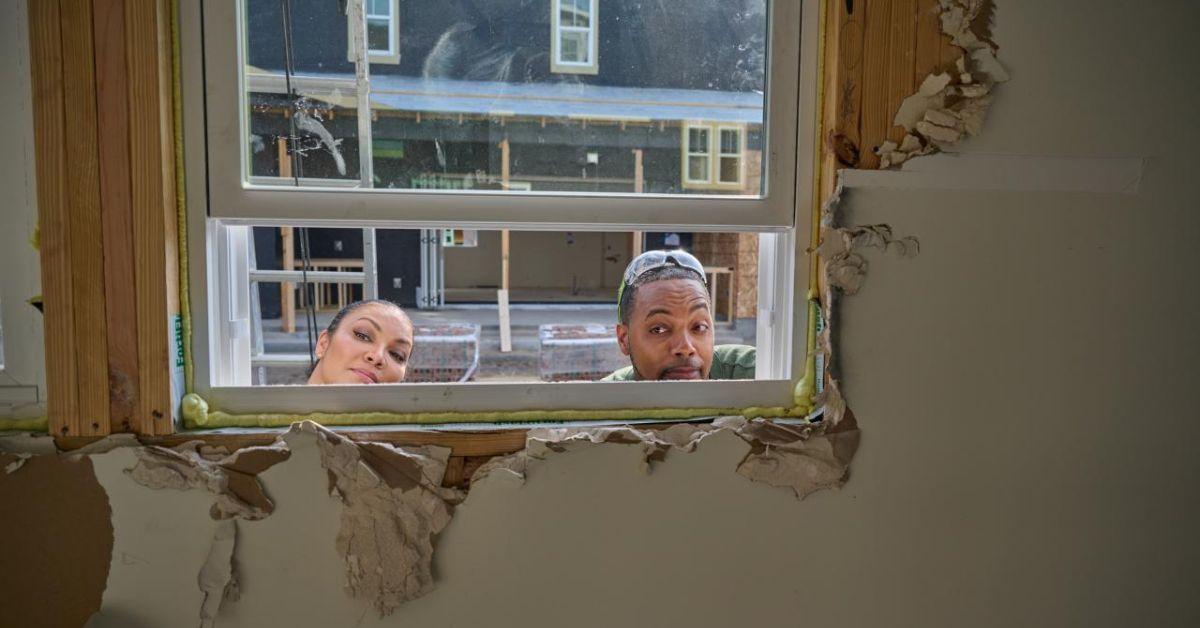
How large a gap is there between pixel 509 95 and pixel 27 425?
94cm

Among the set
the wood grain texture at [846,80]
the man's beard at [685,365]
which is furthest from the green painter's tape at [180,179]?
the wood grain texture at [846,80]

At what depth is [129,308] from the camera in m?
1.03

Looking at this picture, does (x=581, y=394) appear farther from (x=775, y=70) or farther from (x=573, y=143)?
(x=775, y=70)

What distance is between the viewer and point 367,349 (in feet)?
5.48

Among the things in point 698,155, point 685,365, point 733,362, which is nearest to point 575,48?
point 698,155

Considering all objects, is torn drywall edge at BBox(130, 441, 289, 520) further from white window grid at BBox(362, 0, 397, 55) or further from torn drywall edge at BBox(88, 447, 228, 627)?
white window grid at BBox(362, 0, 397, 55)

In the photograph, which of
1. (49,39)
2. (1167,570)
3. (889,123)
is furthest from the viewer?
(1167,570)

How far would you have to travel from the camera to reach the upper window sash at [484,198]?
3.56 feet

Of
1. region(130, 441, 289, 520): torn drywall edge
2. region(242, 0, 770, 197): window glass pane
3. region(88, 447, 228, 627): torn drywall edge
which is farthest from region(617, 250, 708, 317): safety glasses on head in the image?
region(88, 447, 228, 627): torn drywall edge

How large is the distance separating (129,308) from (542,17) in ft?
2.65

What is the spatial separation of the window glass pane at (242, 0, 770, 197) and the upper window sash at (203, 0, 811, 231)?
31 mm

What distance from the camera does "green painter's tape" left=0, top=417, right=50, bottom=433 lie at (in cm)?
106

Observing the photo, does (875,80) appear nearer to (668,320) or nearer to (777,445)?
(777,445)

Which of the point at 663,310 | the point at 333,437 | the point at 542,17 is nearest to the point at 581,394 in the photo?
the point at 333,437
